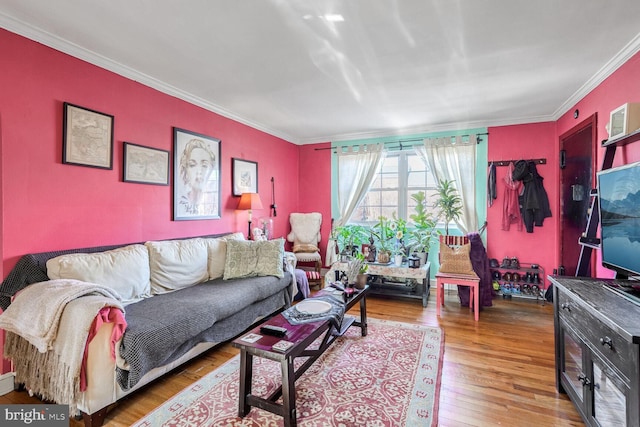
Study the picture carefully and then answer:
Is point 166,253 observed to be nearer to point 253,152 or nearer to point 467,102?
point 253,152

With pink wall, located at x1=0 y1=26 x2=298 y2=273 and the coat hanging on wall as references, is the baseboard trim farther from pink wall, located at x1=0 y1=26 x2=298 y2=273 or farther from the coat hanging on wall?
the coat hanging on wall

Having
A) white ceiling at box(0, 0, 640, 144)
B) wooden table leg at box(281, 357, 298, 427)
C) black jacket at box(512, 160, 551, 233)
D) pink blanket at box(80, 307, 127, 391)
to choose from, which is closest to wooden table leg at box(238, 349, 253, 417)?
wooden table leg at box(281, 357, 298, 427)

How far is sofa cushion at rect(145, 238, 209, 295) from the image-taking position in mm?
2637

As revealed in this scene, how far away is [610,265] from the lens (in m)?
1.87

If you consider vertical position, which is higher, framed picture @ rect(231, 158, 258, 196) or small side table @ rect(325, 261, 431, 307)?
framed picture @ rect(231, 158, 258, 196)

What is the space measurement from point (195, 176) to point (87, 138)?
1.11 meters

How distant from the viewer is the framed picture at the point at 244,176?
13.1ft

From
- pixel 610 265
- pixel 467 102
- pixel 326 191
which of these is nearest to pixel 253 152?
pixel 326 191

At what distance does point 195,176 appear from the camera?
3420 millimetres

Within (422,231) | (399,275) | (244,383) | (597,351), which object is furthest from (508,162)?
(244,383)

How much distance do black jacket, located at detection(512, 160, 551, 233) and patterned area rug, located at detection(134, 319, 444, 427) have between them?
2413 mm

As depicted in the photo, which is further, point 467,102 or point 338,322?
point 467,102

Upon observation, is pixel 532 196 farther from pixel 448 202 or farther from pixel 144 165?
pixel 144 165

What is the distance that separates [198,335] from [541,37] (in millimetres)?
3288
